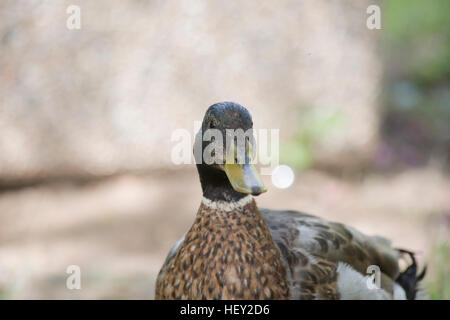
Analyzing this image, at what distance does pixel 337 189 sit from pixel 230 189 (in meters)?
2.88

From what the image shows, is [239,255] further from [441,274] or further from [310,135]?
[310,135]

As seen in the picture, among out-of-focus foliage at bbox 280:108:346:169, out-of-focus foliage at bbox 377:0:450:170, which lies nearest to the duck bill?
out-of-focus foliage at bbox 280:108:346:169

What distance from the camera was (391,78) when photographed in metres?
6.59

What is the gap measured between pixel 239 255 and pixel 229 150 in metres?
0.38

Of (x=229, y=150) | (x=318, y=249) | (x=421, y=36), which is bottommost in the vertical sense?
(x=318, y=249)

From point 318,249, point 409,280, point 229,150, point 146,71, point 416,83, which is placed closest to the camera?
point 229,150

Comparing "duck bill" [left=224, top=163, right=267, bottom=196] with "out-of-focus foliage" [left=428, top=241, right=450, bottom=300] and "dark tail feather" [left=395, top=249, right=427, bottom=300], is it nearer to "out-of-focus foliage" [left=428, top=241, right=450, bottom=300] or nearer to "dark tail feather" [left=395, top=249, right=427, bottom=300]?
"dark tail feather" [left=395, top=249, right=427, bottom=300]

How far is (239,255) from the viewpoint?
73.5 inches

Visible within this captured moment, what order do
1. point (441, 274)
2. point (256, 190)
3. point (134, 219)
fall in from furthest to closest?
point (134, 219)
point (441, 274)
point (256, 190)

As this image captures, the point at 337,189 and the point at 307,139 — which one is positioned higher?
the point at 307,139

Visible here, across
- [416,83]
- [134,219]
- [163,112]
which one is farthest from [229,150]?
[416,83]

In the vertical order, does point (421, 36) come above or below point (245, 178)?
above
